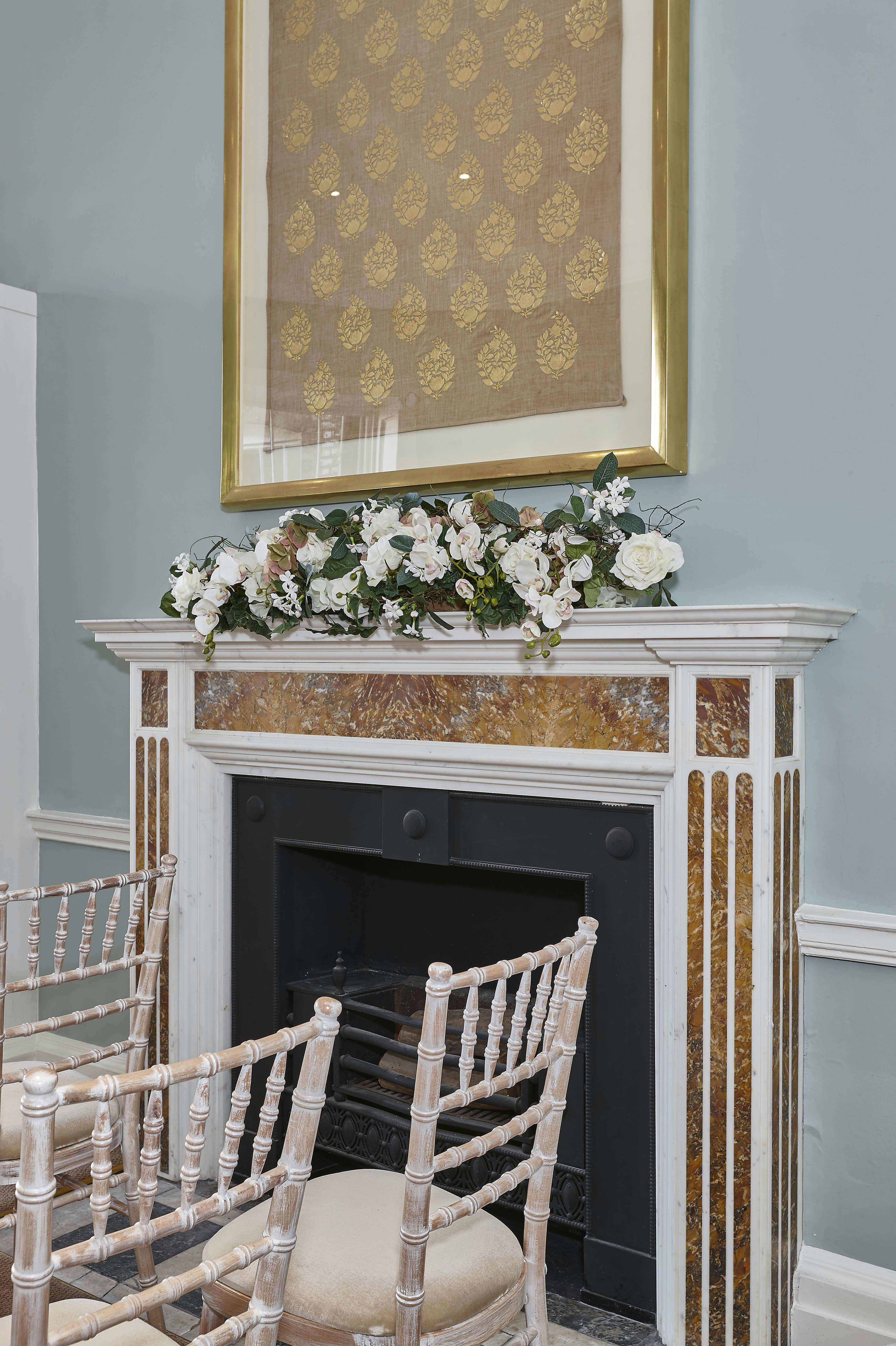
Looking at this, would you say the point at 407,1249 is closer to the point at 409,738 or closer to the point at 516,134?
the point at 409,738

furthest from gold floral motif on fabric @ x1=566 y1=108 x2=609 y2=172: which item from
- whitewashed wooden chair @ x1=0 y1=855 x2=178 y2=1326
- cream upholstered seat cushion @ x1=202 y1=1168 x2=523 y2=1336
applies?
cream upholstered seat cushion @ x1=202 y1=1168 x2=523 y2=1336

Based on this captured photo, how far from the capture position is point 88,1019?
2080 millimetres

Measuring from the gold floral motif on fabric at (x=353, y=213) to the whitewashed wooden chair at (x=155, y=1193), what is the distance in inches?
82.1

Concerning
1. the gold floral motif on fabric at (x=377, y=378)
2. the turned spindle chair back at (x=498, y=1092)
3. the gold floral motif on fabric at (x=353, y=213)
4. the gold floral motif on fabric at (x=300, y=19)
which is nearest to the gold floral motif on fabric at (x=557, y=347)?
the gold floral motif on fabric at (x=377, y=378)

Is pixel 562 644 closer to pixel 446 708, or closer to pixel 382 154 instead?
pixel 446 708

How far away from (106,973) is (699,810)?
1.19 m

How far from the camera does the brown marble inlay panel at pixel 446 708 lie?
2.05m

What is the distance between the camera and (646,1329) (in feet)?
6.72

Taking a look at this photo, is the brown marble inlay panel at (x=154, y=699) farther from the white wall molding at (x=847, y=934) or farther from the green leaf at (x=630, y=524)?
the white wall molding at (x=847, y=934)

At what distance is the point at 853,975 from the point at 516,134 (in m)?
1.91

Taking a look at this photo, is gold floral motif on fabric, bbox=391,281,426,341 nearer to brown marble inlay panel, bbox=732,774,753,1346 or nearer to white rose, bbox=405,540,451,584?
white rose, bbox=405,540,451,584

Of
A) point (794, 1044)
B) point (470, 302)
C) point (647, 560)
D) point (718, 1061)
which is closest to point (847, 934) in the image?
point (794, 1044)

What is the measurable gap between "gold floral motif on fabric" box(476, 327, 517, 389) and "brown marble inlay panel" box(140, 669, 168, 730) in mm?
1153

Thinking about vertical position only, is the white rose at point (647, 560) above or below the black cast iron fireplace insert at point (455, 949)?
above
